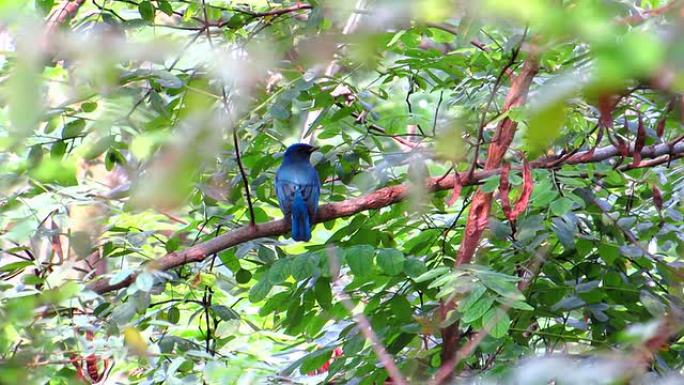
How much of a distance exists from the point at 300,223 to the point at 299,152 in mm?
807

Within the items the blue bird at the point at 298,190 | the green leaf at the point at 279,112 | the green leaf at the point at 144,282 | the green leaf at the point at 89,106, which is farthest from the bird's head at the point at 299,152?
the green leaf at the point at 144,282

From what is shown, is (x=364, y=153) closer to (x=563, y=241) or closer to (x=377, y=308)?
(x=377, y=308)

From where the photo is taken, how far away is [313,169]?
4.62m

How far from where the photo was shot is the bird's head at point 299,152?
482 centimetres

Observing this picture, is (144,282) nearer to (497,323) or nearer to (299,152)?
(497,323)

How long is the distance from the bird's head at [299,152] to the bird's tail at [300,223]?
430 millimetres

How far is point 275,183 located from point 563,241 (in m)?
1.62

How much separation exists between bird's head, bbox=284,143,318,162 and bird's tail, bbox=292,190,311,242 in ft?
1.41

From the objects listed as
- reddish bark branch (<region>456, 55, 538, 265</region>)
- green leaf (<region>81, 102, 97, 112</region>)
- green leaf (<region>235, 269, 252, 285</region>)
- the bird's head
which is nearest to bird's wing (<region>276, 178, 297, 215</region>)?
the bird's head

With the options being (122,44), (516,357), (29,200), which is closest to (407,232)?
(516,357)

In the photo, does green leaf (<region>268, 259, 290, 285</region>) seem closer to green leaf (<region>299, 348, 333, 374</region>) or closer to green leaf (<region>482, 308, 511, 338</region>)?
green leaf (<region>299, 348, 333, 374</region>)

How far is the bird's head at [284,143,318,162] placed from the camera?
482 cm

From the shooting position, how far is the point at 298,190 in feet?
14.6

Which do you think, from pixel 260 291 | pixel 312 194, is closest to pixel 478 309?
pixel 260 291
